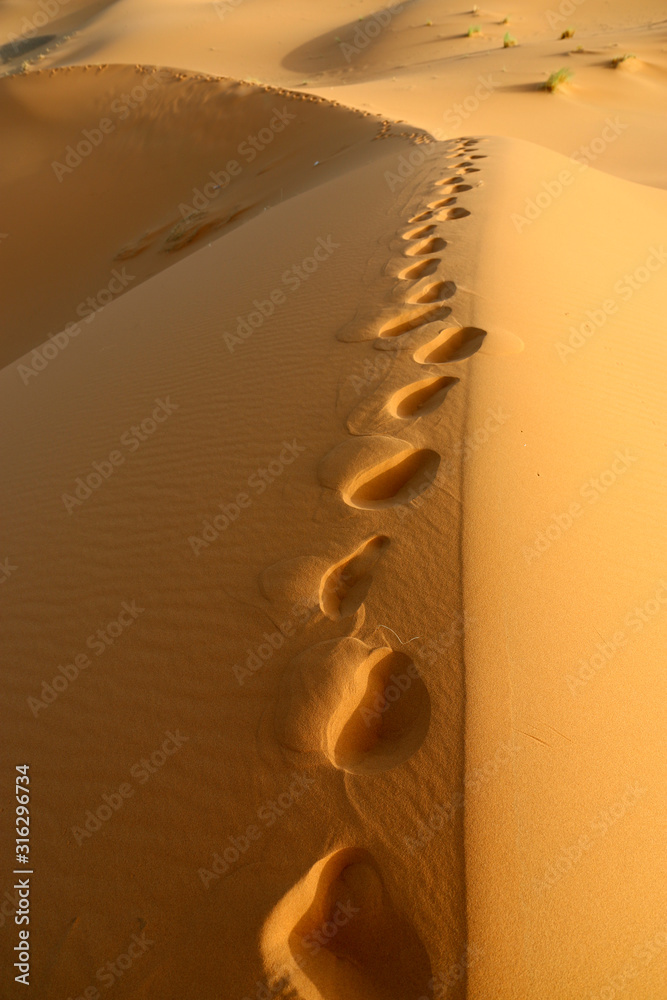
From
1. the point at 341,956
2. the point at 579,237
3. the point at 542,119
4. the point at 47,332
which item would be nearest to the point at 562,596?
the point at 341,956

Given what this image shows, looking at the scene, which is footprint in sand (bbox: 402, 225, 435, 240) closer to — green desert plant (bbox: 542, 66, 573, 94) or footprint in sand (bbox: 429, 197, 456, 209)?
footprint in sand (bbox: 429, 197, 456, 209)

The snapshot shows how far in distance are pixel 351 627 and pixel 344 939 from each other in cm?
71

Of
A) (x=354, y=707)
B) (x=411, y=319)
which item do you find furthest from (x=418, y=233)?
(x=354, y=707)

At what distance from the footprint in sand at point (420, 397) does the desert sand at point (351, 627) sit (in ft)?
0.07

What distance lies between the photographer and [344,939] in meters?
1.27

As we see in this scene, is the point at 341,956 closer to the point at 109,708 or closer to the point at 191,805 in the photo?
the point at 191,805

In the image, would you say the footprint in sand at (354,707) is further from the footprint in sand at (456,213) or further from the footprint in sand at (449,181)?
the footprint in sand at (449,181)

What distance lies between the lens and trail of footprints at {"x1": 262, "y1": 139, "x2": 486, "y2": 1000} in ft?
4.05

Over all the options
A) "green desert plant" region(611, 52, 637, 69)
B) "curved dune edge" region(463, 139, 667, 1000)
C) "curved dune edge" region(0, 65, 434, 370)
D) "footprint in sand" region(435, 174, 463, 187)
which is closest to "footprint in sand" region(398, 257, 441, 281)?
"curved dune edge" region(463, 139, 667, 1000)

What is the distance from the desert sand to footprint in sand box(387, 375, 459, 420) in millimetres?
21

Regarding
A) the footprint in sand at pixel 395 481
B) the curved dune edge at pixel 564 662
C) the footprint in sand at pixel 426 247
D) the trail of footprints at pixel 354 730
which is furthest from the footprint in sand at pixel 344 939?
the footprint in sand at pixel 426 247

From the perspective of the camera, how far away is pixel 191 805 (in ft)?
4.86

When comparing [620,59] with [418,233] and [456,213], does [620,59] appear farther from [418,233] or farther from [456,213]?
[418,233]

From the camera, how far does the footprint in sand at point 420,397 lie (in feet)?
8.38
